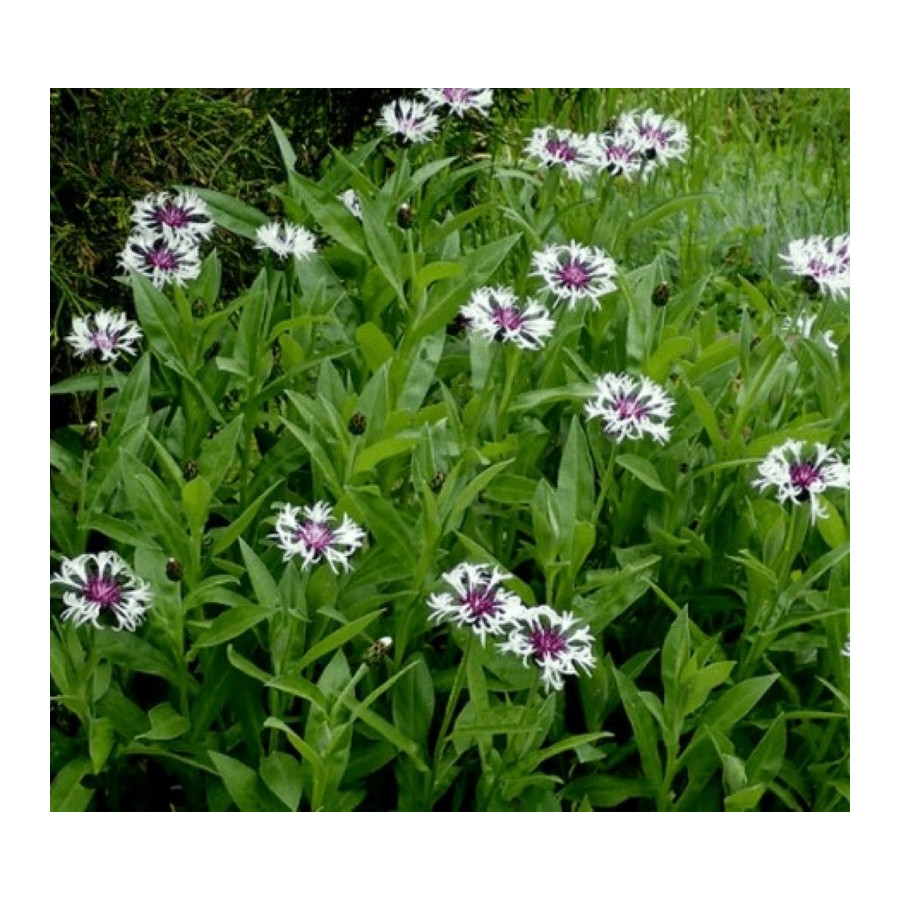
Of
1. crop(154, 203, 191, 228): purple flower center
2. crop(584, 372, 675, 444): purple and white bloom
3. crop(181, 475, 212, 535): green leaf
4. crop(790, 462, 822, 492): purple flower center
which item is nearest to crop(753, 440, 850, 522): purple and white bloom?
crop(790, 462, 822, 492): purple flower center

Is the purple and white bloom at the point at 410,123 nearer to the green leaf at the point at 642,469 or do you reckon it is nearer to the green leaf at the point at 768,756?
the green leaf at the point at 642,469

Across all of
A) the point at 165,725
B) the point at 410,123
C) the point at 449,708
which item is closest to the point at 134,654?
the point at 165,725

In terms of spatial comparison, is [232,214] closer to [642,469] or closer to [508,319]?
[508,319]

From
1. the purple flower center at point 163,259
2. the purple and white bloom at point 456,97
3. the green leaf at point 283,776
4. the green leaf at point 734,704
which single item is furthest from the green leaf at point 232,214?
the green leaf at point 734,704

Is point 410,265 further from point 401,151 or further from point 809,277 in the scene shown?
point 809,277

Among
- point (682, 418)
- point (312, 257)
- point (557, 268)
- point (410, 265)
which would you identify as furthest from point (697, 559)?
point (312, 257)
